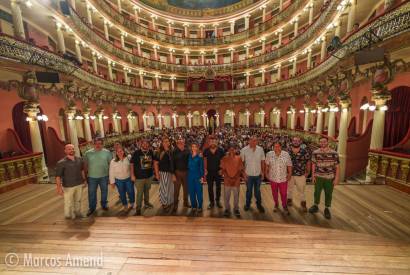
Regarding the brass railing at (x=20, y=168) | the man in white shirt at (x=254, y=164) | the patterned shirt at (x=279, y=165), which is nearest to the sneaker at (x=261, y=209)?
the man in white shirt at (x=254, y=164)

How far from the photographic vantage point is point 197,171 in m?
4.43

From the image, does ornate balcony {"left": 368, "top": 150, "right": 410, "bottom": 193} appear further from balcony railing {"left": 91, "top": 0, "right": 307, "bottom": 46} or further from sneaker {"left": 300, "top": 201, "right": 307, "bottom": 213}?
balcony railing {"left": 91, "top": 0, "right": 307, "bottom": 46}

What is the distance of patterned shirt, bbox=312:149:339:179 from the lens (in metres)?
4.16

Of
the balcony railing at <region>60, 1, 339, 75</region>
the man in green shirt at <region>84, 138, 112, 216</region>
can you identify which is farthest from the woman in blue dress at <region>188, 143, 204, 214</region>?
the balcony railing at <region>60, 1, 339, 75</region>

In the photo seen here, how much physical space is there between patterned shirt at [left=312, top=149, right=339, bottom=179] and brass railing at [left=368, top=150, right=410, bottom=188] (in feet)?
10.3

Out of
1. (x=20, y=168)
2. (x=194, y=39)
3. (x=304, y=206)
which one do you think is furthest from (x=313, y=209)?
(x=194, y=39)

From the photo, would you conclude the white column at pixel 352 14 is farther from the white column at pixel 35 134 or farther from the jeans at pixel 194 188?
the white column at pixel 35 134

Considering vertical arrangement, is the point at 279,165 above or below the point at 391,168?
above

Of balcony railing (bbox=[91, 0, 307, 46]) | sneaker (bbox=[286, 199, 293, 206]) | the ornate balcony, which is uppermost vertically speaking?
balcony railing (bbox=[91, 0, 307, 46])

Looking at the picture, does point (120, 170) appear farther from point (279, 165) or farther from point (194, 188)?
point (279, 165)

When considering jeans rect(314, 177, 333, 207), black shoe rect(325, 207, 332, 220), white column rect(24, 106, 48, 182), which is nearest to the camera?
black shoe rect(325, 207, 332, 220)

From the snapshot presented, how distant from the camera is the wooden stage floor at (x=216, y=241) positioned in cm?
280

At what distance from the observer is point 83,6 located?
742 inches

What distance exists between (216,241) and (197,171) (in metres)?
1.58
